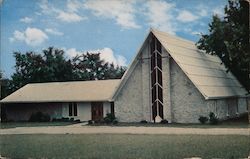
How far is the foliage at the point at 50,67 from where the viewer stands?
149 feet

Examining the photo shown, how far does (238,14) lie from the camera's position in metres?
27.3

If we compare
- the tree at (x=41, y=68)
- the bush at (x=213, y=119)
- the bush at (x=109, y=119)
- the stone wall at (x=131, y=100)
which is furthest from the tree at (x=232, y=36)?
the tree at (x=41, y=68)

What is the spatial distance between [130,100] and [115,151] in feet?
53.3

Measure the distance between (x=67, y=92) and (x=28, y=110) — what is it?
4731mm

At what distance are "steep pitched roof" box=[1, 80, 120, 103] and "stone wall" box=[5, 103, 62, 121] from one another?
103cm

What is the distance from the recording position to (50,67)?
46.9 meters

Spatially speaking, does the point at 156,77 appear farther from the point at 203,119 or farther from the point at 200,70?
the point at 203,119

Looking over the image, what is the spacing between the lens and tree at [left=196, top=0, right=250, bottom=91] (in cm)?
2573

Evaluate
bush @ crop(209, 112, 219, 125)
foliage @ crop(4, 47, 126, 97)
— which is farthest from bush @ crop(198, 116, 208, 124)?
foliage @ crop(4, 47, 126, 97)

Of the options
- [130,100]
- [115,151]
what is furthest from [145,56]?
[115,151]

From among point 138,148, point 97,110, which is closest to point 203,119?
point 97,110

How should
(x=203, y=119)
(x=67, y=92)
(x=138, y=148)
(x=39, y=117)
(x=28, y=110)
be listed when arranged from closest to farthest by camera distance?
(x=138, y=148), (x=203, y=119), (x=39, y=117), (x=67, y=92), (x=28, y=110)

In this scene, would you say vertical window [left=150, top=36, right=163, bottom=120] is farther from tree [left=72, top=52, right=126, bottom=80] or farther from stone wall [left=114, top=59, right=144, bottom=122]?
tree [left=72, top=52, right=126, bottom=80]

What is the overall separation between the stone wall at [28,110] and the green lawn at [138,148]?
1936 cm
